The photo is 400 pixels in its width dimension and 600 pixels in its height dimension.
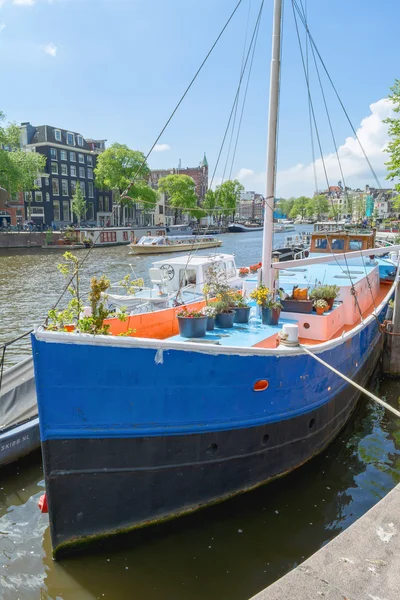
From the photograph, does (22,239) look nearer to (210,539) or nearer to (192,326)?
(192,326)

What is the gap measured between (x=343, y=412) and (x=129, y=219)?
285 ft

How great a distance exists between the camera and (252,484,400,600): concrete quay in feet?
10.2

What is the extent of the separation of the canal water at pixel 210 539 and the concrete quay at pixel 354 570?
244 centimetres

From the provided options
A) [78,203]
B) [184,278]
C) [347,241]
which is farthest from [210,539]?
[78,203]

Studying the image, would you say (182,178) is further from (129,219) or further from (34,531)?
(34,531)

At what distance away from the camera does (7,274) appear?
33000mm

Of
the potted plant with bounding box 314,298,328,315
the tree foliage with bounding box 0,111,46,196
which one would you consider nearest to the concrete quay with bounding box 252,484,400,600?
the potted plant with bounding box 314,298,328,315

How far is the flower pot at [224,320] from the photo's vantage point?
8.27m

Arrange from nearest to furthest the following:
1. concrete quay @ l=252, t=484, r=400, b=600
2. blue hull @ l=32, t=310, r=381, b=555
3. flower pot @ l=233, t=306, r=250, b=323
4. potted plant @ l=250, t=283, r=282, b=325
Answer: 1. concrete quay @ l=252, t=484, r=400, b=600
2. blue hull @ l=32, t=310, r=381, b=555
3. potted plant @ l=250, t=283, r=282, b=325
4. flower pot @ l=233, t=306, r=250, b=323

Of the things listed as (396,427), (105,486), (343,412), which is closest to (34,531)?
(105,486)

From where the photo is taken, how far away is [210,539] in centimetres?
621

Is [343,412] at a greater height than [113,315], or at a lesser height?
lesser

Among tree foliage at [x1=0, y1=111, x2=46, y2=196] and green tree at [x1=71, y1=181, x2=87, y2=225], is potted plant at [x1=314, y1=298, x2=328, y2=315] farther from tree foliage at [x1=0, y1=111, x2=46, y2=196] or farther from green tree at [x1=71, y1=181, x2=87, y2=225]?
green tree at [x1=71, y1=181, x2=87, y2=225]

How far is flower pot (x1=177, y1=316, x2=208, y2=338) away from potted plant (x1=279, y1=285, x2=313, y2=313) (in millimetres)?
2236
